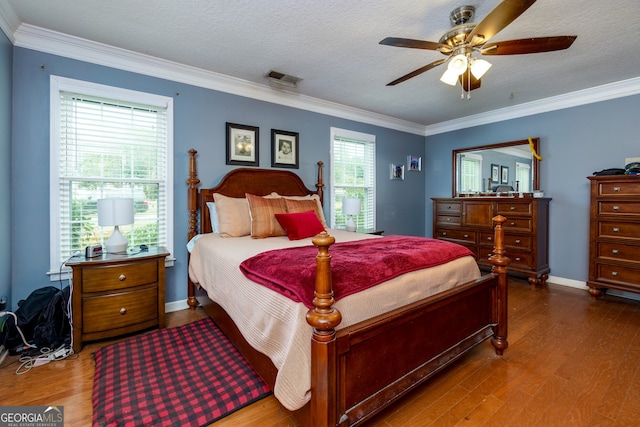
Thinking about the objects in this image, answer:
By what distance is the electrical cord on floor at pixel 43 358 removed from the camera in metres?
1.96

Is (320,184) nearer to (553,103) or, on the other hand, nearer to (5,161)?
(5,161)

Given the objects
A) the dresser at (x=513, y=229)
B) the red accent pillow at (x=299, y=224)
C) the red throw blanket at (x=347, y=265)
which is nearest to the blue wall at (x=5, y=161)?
the red throw blanket at (x=347, y=265)

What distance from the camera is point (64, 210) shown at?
2512mm

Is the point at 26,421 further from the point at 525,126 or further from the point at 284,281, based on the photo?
the point at 525,126

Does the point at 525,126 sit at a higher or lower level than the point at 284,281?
higher

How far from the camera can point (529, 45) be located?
190 centimetres

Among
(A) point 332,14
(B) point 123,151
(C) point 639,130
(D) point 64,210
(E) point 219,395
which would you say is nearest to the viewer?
(E) point 219,395

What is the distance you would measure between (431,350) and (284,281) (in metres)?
0.99

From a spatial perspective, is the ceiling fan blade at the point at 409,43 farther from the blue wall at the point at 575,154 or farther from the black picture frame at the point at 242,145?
the blue wall at the point at 575,154

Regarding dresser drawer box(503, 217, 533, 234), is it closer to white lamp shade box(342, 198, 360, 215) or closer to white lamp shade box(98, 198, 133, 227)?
white lamp shade box(342, 198, 360, 215)

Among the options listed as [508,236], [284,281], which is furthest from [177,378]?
[508,236]

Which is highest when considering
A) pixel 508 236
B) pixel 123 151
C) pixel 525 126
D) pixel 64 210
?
pixel 525 126

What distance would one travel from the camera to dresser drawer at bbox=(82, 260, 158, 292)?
2.20 meters

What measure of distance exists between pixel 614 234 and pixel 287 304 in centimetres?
388
